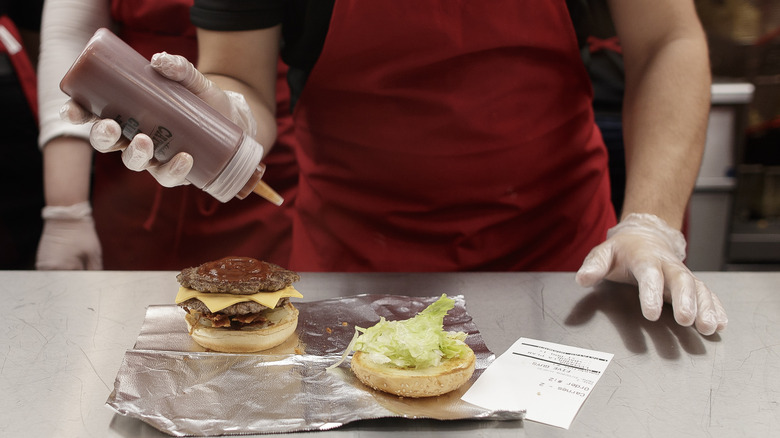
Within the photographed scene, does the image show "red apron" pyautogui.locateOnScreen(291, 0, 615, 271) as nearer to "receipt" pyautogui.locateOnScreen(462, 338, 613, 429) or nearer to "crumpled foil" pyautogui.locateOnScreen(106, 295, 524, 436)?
"crumpled foil" pyautogui.locateOnScreen(106, 295, 524, 436)

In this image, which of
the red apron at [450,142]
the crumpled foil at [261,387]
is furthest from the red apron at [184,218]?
the crumpled foil at [261,387]

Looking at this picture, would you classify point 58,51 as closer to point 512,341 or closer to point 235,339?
point 235,339

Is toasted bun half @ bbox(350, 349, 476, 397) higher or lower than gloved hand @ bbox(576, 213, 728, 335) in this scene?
higher

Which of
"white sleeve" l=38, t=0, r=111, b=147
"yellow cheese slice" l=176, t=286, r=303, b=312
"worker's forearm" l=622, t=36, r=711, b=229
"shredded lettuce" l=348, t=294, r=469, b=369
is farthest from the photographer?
"white sleeve" l=38, t=0, r=111, b=147

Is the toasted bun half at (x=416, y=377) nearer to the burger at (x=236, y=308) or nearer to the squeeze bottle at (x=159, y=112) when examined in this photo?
the burger at (x=236, y=308)

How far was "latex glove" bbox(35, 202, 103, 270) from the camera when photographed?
2385 mm

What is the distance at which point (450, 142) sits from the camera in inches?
83.2

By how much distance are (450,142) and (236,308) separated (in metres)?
0.99

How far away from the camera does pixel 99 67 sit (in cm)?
127

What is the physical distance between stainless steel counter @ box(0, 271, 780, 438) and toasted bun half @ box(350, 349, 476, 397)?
8cm

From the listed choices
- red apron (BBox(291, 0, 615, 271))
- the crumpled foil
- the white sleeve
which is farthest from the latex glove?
the crumpled foil

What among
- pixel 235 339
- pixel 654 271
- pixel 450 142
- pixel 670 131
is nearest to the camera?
pixel 235 339

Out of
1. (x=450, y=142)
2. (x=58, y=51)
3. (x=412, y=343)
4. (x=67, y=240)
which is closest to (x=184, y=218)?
(x=67, y=240)

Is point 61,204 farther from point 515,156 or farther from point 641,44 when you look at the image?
point 641,44
